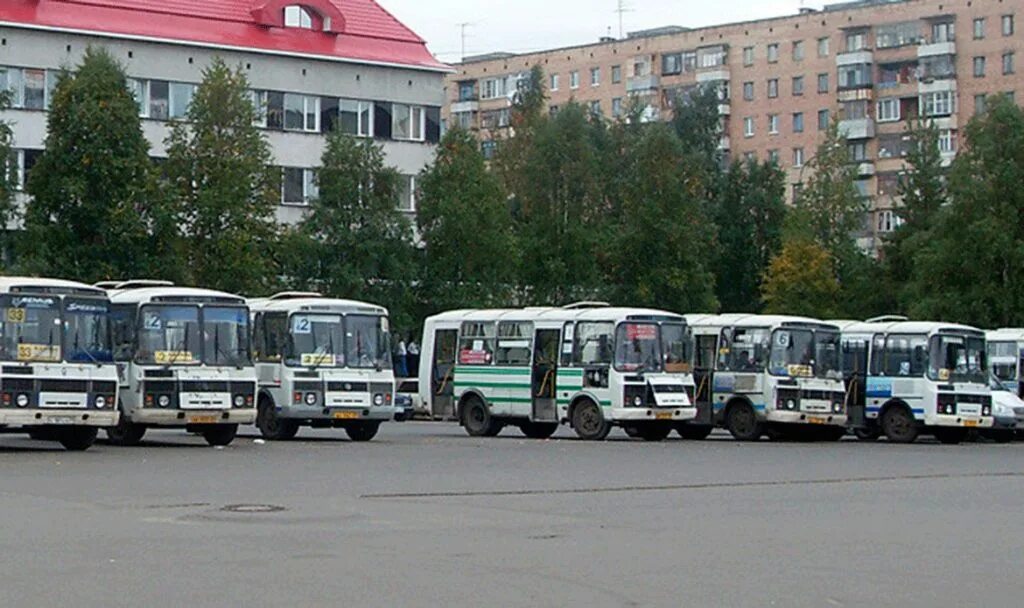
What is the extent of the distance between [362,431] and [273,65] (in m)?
39.6

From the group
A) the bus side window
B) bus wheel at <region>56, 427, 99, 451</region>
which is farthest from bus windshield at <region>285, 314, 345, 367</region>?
bus wheel at <region>56, 427, 99, 451</region>

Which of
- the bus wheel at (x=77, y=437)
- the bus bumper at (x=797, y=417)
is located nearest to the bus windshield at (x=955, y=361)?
the bus bumper at (x=797, y=417)

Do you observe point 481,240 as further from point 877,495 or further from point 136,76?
point 877,495

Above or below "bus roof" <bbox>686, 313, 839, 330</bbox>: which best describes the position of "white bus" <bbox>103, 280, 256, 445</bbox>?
below

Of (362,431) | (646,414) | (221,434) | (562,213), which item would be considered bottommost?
(362,431)

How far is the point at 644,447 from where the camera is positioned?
1350 inches

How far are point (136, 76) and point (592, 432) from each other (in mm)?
38140

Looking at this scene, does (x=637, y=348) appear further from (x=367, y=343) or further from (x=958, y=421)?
(x=958, y=421)

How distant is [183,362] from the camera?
3203cm

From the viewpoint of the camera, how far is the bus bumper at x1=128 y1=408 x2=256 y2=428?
31.5 metres

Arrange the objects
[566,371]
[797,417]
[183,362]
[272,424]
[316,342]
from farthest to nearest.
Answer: [797,417] < [566,371] < [272,424] < [316,342] < [183,362]

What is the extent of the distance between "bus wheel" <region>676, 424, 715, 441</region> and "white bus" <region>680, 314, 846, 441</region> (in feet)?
0.27

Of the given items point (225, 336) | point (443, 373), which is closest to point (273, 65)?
point (443, 373)

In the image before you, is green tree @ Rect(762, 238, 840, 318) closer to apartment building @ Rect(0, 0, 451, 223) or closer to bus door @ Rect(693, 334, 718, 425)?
apartment building @ Rect(0, 0, 451, 223)
